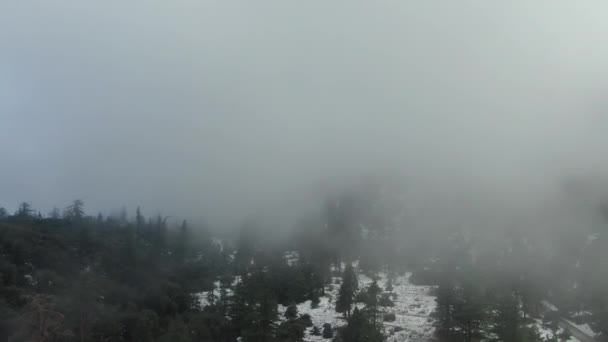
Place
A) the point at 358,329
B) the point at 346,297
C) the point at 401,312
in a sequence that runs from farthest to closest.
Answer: the point at 401,312
the point at 346,297
the point at 358,329

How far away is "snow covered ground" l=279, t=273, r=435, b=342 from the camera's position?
61.4 metres

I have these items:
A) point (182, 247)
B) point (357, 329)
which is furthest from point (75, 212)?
point (357, 329)

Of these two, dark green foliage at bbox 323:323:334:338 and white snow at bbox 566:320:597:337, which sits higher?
dark green foliage at bbox 323:323:334:338

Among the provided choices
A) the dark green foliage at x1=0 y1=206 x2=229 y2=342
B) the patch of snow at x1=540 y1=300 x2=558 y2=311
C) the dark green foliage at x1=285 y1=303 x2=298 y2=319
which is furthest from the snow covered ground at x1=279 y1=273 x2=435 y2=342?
the patch of snow at x1=540 y1=300 x2=558 y2=311

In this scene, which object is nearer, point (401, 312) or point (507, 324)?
point (507, 324)

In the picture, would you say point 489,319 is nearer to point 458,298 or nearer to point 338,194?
point 458,298

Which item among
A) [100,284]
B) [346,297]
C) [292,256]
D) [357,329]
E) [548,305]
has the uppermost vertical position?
[292,256]

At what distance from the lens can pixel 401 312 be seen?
73062 millimetres

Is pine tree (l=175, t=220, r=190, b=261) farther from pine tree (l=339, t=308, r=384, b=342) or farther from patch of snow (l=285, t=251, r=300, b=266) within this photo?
pine tree (l=339, t=308, r=384, b=342)

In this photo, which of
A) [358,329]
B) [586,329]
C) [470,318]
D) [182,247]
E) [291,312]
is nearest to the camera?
[470,318]

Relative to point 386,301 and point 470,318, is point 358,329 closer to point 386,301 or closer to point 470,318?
point 470,318

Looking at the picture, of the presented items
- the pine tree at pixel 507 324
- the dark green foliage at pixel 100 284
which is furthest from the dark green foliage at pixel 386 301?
the pine tree at pixel 507 324

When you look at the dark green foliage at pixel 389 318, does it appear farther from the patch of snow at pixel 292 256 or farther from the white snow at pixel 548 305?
the patch of snow at pixel 292 256

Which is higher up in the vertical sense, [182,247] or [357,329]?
[182,247]
